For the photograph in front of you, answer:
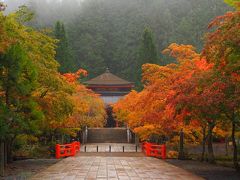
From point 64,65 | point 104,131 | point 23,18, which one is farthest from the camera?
point 64,65

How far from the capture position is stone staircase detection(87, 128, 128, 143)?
37.7 m

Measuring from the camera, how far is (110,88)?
5928 centimetres

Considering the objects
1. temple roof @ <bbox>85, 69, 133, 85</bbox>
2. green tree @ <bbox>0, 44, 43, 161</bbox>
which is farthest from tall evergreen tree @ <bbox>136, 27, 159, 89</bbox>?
green tree @ <bbox>0, 44, 43, 161</bbox>

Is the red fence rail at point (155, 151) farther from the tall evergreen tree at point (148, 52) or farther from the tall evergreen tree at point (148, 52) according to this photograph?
the tall evergreen tree at point (148, 52)

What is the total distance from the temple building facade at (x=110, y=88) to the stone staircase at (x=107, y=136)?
17.0m

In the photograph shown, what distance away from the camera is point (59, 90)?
16328 mm

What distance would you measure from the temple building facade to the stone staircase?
17.0 metres

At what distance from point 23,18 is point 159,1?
84.3m

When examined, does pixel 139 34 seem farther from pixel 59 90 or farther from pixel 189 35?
pixel 59 90

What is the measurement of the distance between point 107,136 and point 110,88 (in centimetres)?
2073

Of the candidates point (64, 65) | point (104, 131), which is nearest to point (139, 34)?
point (64, 65)

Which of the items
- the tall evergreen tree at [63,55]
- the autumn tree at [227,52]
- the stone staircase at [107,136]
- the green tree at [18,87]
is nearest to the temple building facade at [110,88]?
the tall evergreen tree at [63,55]

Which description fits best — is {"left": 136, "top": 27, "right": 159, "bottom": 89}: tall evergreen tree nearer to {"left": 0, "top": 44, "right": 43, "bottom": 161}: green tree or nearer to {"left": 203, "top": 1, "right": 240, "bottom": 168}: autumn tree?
{"left": 0, "top": 44, "right": 43, "bottom": 161}: green tree

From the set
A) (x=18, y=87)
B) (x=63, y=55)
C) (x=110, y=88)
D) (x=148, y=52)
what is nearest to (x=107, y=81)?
(x=110, y=88)
